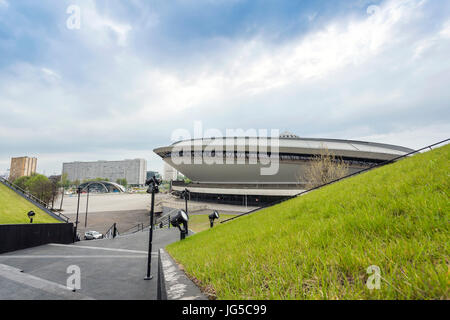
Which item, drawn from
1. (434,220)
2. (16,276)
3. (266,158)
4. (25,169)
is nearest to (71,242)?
(16,276)

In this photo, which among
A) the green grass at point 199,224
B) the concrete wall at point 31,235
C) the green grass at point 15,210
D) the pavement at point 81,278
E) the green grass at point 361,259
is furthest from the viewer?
the green grass at point 199,224

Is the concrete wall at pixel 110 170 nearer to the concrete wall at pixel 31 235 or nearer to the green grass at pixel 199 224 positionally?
the green grass at pixel 199 224

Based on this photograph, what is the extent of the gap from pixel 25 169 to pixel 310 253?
222 meters

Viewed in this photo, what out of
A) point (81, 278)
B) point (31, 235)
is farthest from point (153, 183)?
point (31, 235)

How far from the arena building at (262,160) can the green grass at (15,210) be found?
28.6 m

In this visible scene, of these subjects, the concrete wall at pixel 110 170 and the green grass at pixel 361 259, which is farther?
the concrete wall at pixel 110 170

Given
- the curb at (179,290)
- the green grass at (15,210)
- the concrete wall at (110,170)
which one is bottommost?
the green grass at (15,210)

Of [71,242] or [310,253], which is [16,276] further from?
[71,242]

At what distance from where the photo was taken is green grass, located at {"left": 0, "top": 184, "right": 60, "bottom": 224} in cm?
1397

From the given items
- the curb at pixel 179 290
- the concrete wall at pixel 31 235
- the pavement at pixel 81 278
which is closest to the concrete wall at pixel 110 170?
the concrete wall at pixel 31 235

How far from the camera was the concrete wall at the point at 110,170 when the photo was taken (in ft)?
640

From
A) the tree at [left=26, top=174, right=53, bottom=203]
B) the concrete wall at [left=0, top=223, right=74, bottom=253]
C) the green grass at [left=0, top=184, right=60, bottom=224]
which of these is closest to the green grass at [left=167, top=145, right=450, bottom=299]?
the concrete wall at [left=0, top=223, right=74, bottom=253]

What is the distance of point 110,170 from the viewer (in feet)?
642
